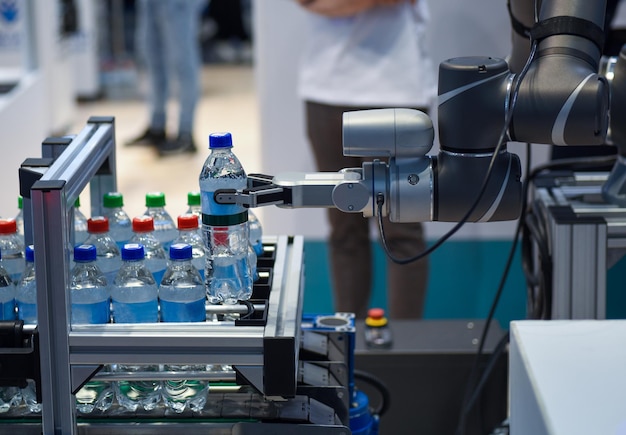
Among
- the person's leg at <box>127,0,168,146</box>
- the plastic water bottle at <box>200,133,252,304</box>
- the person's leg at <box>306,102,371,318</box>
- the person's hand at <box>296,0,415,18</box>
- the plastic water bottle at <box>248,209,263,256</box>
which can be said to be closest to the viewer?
the plastic water bottle at <box>200,133,252,304</box>

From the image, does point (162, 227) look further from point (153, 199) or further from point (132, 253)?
point (132, 253)

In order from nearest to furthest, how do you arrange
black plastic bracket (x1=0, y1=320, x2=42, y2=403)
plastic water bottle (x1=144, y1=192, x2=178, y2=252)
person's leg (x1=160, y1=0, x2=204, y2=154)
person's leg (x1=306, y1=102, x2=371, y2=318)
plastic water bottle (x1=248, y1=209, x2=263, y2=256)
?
1. black plastic bracket (x1=0, y1=320, x2=42, y2=403)
2. plastic water bottle (x1=248, y1=209, x2=263, y2=256)
3. plastic water bottle (x1=144, y1=192, x2=178, y2=252)
4. person's leg (x1=306, y1=102, x2=371, y2=318)
5. person's leg (x1=160, y1=0, x2=204, y2=154)

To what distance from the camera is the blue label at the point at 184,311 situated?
4.90 feet

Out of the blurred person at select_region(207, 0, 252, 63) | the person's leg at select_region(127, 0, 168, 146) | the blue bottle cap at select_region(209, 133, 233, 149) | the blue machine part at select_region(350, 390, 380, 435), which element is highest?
the blurred person at select_region(207, 0, 252, 63)

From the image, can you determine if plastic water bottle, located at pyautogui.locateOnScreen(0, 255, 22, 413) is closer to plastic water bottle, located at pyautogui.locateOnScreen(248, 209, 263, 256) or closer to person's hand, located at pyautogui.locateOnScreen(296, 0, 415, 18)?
plastic water bottle, located at pyautogui.locateOnScreen(248, 209, 263, 256)

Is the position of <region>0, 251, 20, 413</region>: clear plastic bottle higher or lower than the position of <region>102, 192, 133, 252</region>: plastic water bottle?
lower

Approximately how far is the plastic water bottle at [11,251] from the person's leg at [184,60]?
4133 millimetres

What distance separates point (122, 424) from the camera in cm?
150

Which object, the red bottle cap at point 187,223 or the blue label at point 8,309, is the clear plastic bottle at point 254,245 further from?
the blue label at point 8,309

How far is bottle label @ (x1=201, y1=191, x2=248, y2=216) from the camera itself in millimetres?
1511

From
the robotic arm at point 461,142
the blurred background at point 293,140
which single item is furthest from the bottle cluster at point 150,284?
the blurred background at point 293,140

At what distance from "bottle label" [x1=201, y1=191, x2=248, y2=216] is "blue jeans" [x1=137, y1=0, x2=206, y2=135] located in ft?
14.1

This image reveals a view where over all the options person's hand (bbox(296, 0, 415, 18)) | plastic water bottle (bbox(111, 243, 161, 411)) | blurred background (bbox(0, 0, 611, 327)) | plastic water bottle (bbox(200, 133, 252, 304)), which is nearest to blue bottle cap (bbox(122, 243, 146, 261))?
plastic water bottle (bbox(111, 243, 161, 411))

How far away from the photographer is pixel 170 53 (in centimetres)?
590
